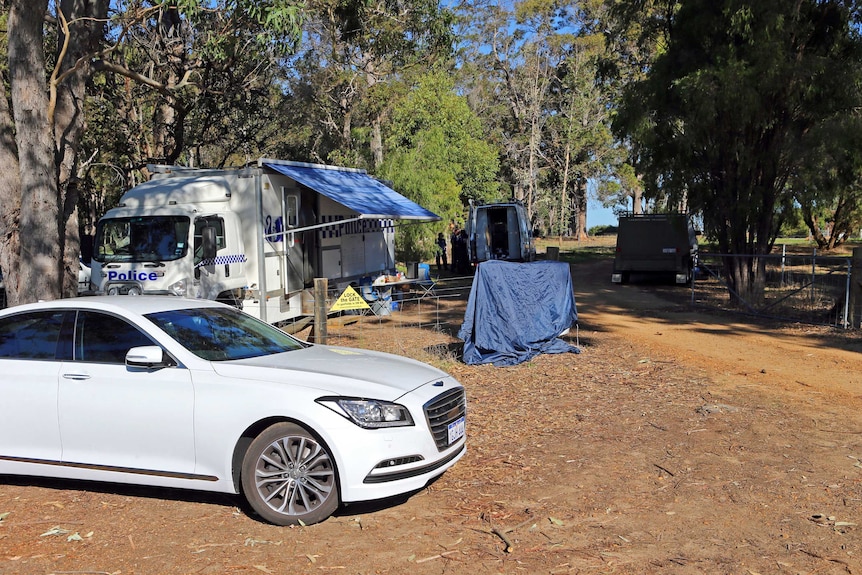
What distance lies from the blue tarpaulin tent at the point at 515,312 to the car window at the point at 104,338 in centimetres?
550

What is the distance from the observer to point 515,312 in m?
11.0

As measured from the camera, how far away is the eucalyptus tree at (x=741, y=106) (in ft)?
50.2

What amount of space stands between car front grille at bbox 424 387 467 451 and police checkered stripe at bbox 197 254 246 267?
307 inches

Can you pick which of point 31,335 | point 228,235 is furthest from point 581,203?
point 31,335

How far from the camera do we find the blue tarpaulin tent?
424 inches

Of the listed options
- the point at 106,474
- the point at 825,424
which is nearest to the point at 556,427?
the point at 825,424

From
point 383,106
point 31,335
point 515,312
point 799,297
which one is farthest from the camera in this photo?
point 383,106

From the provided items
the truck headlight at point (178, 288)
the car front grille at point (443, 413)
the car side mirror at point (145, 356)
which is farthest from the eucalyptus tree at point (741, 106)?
the car side mirror at point (145, 356)

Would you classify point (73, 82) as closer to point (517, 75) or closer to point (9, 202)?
point (9, 202)

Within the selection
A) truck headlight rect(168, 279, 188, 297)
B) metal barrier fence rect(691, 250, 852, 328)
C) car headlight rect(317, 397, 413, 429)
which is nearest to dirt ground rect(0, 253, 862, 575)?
car headlight rect(317, 397, 413, 429)

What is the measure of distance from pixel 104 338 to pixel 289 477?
1921mm

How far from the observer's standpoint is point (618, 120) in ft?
59.7

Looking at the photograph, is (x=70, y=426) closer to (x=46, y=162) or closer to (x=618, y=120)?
(x=46, y=162)

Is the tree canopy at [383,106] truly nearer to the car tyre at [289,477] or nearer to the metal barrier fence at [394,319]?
the metal barrier fence at [394,319]
